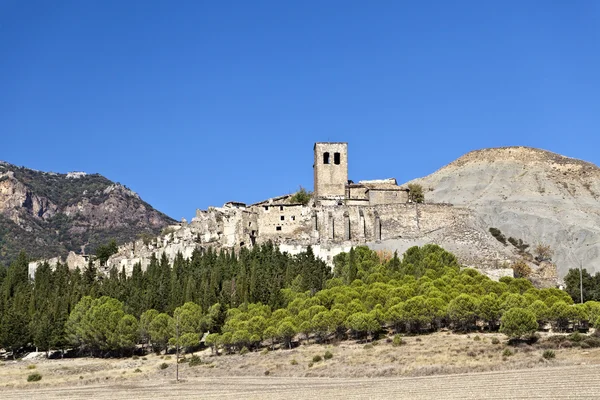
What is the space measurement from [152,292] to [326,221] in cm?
1931

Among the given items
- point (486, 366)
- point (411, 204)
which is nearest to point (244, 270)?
point (411, 204)

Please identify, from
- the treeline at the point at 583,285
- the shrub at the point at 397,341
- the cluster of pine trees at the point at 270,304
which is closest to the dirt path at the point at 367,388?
the shrub at the point at 397,341

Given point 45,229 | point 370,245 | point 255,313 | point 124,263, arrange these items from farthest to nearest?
point 45,229, point 124,263, point 370,245, point 255,313

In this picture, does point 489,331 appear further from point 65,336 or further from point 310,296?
point 65,336

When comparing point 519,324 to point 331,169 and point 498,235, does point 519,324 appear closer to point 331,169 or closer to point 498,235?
point 498,235

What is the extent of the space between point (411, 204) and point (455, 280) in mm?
18935

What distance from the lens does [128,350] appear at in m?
71.6

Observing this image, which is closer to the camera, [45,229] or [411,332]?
[411,332]

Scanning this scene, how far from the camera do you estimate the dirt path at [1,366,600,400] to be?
4206 centimetres

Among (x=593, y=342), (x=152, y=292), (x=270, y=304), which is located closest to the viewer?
(x=593, y=342)

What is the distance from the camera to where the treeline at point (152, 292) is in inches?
2886

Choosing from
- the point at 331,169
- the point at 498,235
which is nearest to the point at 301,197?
the point at 331,169

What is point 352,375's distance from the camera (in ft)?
173

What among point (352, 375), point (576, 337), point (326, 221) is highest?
point (326, 221)
